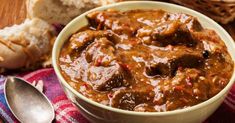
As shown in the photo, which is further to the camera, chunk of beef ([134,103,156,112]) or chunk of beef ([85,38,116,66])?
chunk of beef ([85,38,116,66])

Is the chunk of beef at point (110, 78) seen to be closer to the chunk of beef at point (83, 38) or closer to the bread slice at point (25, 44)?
the chunk of beef at point (83, 38)

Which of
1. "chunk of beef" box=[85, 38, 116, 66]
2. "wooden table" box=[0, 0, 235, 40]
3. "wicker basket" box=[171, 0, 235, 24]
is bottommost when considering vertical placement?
"wooden table" box=[0, 0, 235, 40]

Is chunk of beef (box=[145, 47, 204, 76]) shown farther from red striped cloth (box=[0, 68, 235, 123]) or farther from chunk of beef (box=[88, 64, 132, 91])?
red striped cloth (box=[0, 68, 235, 123])

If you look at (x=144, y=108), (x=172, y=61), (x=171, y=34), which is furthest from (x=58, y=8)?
(x=144, y=108)

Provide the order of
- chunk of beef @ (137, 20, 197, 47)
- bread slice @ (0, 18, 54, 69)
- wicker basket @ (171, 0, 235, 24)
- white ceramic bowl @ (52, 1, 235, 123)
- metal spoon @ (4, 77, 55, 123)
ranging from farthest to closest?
wicker basket @ (171, 0, 235, 24), bread slice @ (0, 18, 54, 69), metal spoon @ (4, 77, 55, 123), chunk of beef @ (137, 20, 197, 47), white ceramic bowl @ (52, 1, 235, 123)

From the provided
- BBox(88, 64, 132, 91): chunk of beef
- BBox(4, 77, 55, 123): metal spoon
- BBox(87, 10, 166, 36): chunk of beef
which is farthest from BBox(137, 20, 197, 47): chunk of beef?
BBox(4, 77, 55, 123): metal spoon

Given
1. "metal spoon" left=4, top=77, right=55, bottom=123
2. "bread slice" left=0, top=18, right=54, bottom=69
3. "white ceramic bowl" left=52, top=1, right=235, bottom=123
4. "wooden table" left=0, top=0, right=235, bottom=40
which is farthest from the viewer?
"wooden table" left=0, top=0, right=235, bottom=40

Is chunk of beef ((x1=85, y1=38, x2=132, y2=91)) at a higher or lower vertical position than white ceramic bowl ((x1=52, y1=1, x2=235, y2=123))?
higher
